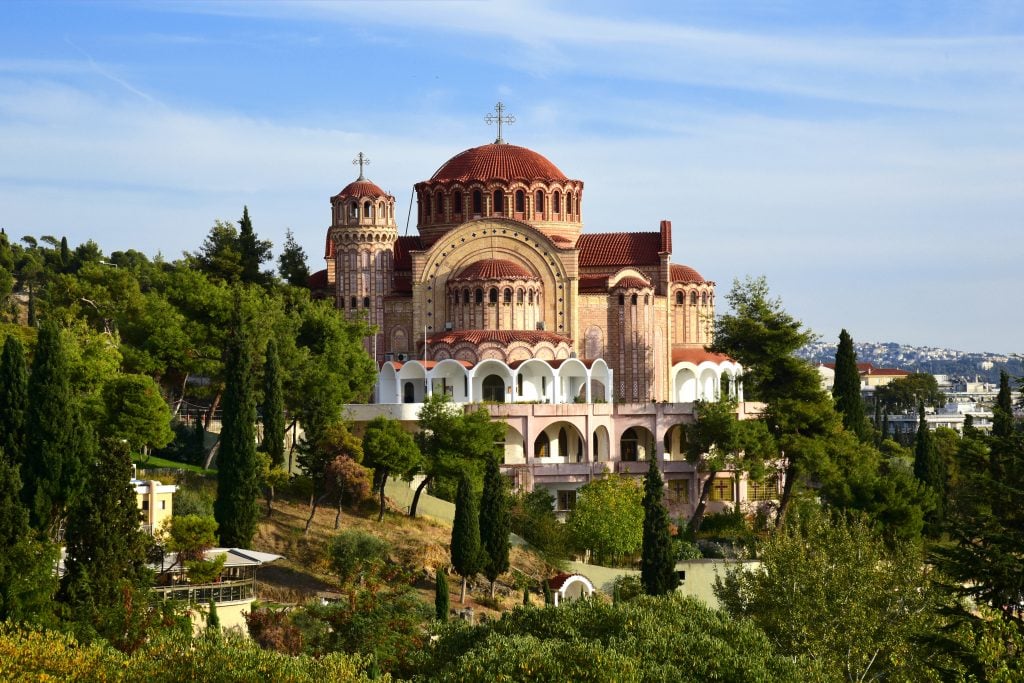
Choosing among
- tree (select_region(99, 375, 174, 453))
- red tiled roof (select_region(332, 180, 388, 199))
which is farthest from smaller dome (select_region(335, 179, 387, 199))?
tree (select_region(99, 375, 174, 453))

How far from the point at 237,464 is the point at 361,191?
83.8 ft

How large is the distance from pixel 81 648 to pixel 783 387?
4037 cm

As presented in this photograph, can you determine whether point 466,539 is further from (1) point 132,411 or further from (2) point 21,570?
(2) point 21,570

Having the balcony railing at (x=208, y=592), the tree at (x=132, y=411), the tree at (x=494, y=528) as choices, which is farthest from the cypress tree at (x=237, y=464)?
the tree at (x=494, y=528)

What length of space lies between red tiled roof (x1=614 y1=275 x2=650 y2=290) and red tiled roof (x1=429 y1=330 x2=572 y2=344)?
4.45m

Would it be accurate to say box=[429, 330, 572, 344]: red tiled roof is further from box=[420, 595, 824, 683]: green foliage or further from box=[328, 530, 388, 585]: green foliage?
box=[420, 595, 824, 683]: green foliage

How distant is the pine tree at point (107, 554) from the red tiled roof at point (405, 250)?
33913 millimetres

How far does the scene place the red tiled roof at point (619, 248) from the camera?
7619cm

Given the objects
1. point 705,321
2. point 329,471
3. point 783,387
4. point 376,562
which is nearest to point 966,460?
point 376,562

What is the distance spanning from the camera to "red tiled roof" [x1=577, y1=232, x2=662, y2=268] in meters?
76.2

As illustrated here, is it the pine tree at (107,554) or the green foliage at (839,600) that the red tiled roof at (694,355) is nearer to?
the green foliage at (839,600)

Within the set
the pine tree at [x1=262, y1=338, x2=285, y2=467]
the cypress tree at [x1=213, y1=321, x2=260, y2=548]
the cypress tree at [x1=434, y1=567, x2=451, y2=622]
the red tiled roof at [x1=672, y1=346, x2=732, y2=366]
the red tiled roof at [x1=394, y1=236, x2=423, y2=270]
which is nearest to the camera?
the cypress tree at [x1=434, y1=567, x2=451, y2=622]

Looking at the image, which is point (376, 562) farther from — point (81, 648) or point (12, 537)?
point (81, 648)

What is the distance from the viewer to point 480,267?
71.9 meters
